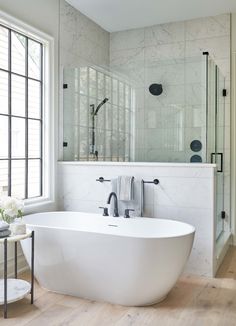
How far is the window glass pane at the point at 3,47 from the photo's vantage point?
322 cm

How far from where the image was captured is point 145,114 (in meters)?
3.74

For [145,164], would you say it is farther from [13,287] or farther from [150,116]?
[13,287]

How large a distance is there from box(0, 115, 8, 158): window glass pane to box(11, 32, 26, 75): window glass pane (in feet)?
1.69

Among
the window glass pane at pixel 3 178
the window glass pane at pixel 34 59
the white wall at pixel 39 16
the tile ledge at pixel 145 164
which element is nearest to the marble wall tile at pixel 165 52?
Answer: the white wall at pixel 39 16

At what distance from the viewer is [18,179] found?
3461 mm

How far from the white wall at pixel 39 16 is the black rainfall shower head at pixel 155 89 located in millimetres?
1051

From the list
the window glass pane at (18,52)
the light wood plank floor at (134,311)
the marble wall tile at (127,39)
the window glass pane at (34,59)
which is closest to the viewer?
the light wood plank floor at (134,311)

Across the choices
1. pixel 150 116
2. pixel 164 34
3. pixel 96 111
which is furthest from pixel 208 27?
pixel 96 111

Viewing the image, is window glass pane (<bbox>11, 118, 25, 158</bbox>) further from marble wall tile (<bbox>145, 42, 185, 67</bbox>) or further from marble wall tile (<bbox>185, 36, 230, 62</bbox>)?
marble wall tile (<bbox>185, 36, 230, 62</bbox>)

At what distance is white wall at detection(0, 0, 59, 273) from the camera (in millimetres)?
3236

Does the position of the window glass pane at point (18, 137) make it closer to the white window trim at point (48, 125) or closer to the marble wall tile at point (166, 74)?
the white window trim at point (48, 125)

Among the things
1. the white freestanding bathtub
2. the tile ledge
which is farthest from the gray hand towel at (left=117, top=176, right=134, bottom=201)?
the white freestanding bathtub

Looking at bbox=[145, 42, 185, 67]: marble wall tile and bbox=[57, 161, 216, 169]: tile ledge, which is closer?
bbox=[57, 161, 216, 169]: tile ledge

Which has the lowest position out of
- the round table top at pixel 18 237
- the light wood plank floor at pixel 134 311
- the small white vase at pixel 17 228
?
the light wood plank floor at pixel 134 311
